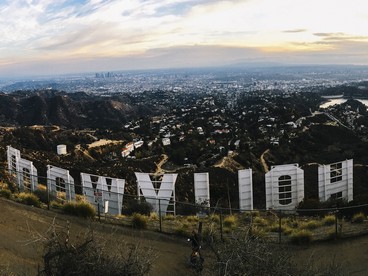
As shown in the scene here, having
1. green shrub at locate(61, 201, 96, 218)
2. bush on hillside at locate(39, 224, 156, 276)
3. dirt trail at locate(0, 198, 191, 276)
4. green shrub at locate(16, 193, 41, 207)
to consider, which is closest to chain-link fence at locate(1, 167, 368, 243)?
green shrub at locate(61, 201, 96, 218)

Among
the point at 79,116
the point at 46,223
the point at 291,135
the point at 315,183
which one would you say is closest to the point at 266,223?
the point at 46,223

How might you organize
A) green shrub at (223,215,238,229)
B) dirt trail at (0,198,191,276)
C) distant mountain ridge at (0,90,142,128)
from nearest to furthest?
dirt trail at (0,198,191,276)
green shrub at (223,215,238,229)
distant mountain ridge at (0,90,142,128)

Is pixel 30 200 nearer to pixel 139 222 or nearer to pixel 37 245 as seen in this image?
pixel 139 222

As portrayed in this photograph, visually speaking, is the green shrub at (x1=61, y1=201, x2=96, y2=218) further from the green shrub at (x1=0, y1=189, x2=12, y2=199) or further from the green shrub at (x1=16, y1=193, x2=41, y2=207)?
the green shrub at (x1=0, y1=189, x2=12, y2=199)

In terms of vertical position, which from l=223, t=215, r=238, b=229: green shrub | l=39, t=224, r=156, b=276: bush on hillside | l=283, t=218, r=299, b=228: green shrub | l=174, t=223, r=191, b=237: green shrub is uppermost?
l=39, t=224, r=156, b=276: bush on hillside

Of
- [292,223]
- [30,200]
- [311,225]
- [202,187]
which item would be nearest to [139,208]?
[202,187]

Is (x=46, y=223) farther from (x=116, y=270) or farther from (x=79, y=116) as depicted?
(x=79, y=116)
